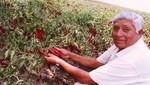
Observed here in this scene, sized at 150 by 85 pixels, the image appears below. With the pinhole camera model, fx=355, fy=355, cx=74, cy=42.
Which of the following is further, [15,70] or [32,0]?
[32,0]

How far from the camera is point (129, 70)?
3.41 metres

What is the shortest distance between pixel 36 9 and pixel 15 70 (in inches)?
63.7

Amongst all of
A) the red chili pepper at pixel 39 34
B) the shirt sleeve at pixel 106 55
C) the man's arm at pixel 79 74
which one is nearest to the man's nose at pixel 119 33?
the man's arm at pixel 79 74

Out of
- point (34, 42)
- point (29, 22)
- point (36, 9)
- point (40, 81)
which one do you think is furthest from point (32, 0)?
point (40, 81)

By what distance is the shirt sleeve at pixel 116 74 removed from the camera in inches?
135

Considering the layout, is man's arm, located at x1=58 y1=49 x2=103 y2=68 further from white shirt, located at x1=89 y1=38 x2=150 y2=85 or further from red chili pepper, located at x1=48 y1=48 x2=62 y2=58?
white shirt, located at x1=89 y1=38 x2=150 y2=85

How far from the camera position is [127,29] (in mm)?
3533

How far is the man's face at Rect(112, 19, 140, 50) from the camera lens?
352cm

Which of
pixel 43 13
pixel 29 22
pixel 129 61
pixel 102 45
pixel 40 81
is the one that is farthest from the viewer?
pixel 102 45

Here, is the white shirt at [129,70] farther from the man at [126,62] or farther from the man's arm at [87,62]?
the man's arm at [87,62]

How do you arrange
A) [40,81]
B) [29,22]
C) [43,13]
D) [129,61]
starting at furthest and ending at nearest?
[43,13] < [29,22] < [40,81] < [129,61]

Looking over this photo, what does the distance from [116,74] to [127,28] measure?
0.47 m

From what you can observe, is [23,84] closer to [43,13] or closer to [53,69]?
[53,69]

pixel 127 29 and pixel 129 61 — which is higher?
pixel 127 29
